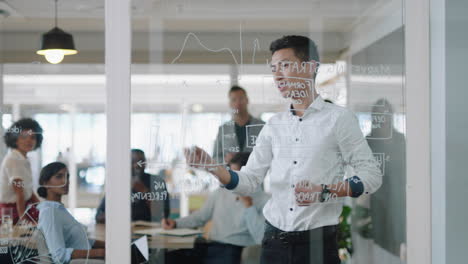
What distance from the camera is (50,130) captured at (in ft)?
7.88

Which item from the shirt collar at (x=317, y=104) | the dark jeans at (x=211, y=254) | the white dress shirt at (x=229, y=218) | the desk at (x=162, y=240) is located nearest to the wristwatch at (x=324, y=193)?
the white dress shirt at (x=229, y=218)

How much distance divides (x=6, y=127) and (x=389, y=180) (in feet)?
5.97

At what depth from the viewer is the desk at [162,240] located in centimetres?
229

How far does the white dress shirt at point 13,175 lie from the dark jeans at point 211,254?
82 centimetres

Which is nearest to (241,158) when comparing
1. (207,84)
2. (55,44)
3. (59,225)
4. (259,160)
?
(259,160)

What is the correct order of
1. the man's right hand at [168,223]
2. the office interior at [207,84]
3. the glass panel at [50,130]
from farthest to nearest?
the man's right hand at [168,223], the glass panel at [50,130], the office interior at [207,84]

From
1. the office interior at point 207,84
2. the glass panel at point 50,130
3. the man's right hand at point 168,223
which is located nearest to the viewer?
the office interior at point 207,84

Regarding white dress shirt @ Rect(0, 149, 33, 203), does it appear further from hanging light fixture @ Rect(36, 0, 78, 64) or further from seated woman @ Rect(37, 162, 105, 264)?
hanging light fixture @ Rect(36, 0, 78, 64)

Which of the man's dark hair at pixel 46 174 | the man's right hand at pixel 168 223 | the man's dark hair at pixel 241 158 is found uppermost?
the man's dark hair at pixel 241 158

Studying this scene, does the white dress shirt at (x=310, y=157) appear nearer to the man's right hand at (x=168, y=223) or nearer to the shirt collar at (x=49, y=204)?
the man's right hand at (x=168, y=223)

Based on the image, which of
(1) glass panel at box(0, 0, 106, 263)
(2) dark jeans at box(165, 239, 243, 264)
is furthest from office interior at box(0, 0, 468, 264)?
(2) dark jeans at box(165, 239, 243, 264)

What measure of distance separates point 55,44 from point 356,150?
1530mm

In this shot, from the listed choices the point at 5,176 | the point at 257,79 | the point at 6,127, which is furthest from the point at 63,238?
the point at 257,79

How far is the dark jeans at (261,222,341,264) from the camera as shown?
229 centimetres
